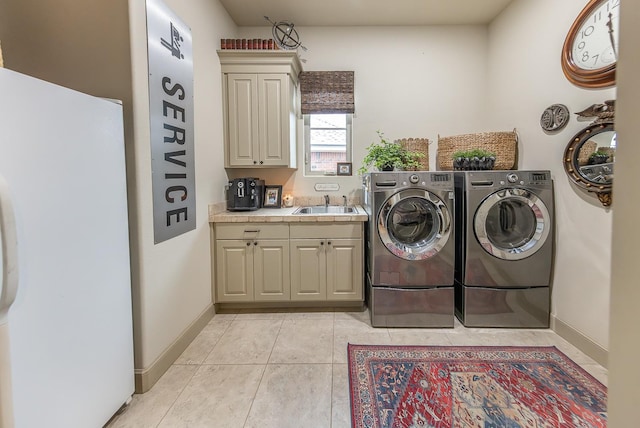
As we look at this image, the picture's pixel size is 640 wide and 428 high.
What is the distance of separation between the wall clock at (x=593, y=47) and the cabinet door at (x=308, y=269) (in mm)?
2187

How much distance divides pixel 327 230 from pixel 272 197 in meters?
0.89

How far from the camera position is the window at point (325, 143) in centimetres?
328

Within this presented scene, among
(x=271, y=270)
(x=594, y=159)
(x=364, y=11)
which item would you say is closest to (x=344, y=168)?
(x=271, y=270)

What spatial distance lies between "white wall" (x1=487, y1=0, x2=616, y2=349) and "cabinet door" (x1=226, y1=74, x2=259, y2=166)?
7.94 feet

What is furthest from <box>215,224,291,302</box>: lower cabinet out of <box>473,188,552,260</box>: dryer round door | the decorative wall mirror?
the decorative wall mirror

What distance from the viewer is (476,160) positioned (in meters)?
2.52

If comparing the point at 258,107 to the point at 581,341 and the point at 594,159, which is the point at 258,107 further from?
the point at 581,341

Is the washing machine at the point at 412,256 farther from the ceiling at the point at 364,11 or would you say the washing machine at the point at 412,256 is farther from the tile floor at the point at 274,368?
the ceiling at the point at 364,11

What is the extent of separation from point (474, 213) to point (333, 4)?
2287 millimetres

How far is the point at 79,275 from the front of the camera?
1209mm

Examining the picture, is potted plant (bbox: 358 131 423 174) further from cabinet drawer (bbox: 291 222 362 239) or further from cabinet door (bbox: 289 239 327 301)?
cabinet door (bbox: 289 239 327 301)

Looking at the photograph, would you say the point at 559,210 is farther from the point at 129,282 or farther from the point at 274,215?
the point at 129,282

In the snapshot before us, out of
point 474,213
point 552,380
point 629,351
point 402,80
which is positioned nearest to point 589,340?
point 552,380

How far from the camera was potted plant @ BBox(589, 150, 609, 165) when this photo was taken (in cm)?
185
